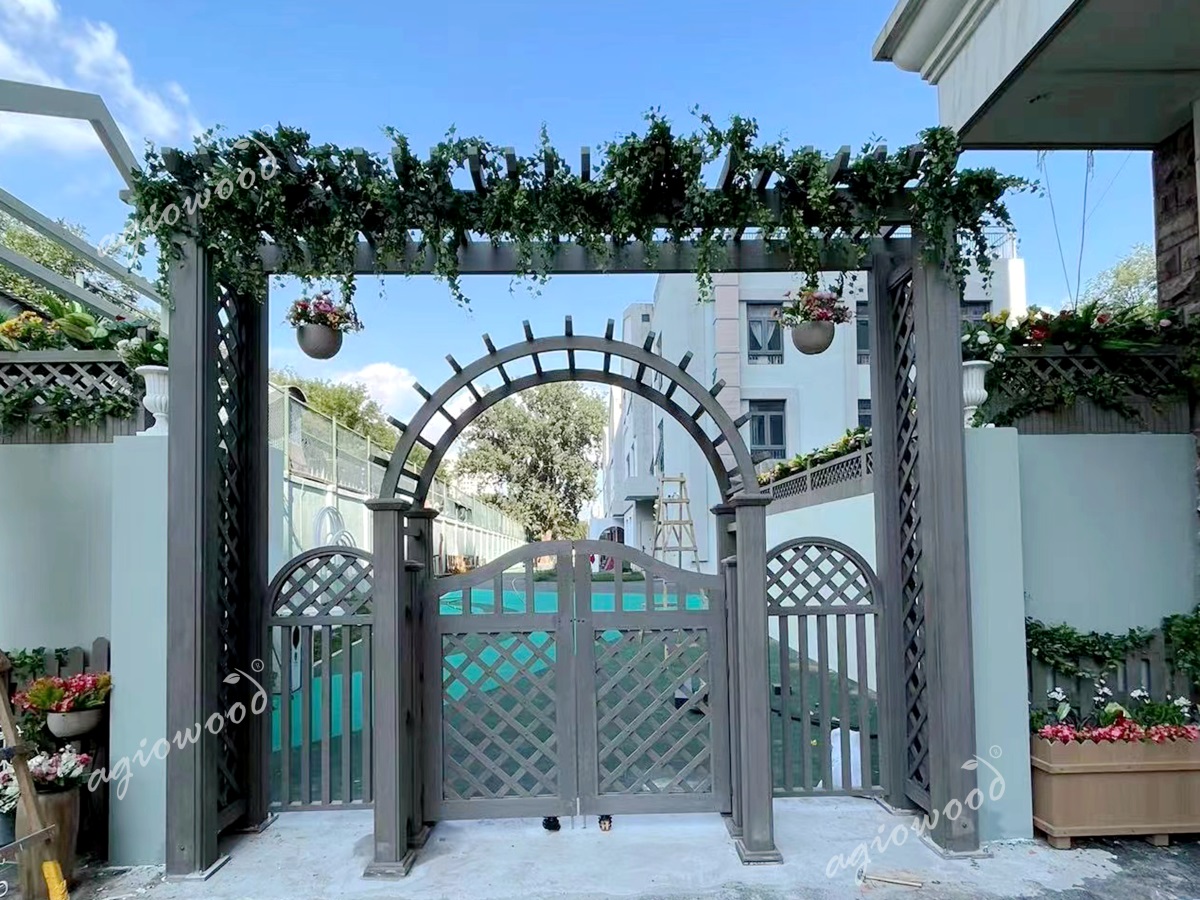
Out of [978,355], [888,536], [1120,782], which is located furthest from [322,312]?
[1120,782]

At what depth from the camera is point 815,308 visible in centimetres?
368

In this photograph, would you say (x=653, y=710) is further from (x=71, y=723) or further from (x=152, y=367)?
(x=152, y=367)

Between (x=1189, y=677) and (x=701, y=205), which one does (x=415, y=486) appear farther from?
(x=1189, y=677)

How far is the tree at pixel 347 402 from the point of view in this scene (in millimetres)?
26391

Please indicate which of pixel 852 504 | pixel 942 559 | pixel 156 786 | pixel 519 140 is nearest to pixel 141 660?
pixel 156 786

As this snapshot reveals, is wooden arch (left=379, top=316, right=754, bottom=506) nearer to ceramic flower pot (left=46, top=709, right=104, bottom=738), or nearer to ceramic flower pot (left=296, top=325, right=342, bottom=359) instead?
ceramic flower pot (left=296, top=325, right=342, bottom=359)

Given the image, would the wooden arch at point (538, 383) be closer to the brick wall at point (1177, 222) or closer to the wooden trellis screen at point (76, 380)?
the wooden trellis screen at point (76, 380)

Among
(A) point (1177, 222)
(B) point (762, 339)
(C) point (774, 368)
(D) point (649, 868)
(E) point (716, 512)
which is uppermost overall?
(B) point (762, 339)

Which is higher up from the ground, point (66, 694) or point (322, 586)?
point (322, 586)

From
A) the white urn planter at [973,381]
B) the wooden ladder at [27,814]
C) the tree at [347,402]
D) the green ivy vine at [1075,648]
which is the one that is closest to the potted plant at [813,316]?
the white urn planter at [973,381]

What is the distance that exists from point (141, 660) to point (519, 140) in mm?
2822

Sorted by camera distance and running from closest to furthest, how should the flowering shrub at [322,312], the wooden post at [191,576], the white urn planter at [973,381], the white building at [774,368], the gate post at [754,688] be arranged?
the wooden post at [191,576]
the gate post at [754,688]
the flowering shrub at [322,312]
the white urn planter at [973,381]
the white building at [774,368]

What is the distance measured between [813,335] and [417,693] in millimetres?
2604

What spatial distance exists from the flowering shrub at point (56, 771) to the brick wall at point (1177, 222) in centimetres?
606
